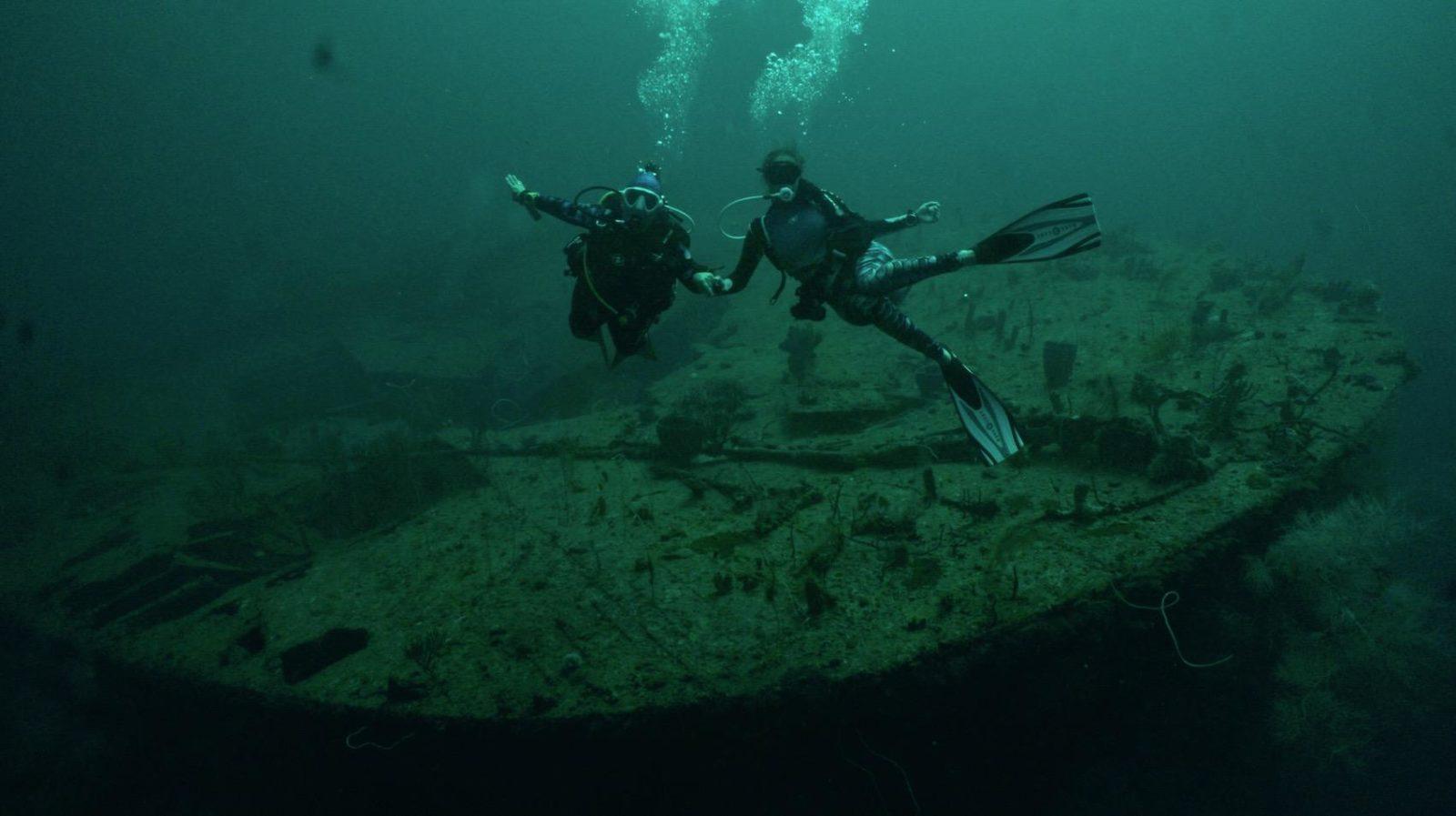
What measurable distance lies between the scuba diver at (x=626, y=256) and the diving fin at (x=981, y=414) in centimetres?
249

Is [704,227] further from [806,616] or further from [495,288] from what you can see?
[806,616]

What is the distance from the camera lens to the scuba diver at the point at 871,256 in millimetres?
4574

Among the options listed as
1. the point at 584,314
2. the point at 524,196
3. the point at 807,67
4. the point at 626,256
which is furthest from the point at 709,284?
the point at 807,67

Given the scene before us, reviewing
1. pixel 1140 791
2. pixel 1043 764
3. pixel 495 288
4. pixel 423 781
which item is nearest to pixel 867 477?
pixel 1043 764

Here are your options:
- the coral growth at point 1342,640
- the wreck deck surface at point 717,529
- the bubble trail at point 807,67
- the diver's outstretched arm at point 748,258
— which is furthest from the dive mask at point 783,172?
the bubble trail at point 807,67

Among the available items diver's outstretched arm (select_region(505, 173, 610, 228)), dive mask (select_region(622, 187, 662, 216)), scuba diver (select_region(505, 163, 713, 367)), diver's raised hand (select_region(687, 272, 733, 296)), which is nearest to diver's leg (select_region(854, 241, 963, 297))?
diver's raised hand (select_region(687, 272, 733, 296))

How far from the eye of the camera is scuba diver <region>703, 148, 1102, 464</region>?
4.57m

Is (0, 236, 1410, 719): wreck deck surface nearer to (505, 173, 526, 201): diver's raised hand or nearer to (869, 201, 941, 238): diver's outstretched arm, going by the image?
(869, 201, 941, 238): diver's outstretched arm

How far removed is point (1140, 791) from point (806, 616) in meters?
2.99

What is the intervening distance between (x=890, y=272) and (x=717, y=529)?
2.68 meters

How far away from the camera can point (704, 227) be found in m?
32.1

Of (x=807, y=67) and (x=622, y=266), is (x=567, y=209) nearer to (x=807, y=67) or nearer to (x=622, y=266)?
(x=622, y=266)

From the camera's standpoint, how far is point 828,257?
4848 mm

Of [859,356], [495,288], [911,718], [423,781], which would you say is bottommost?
[911,718]
